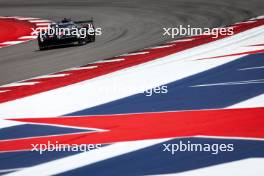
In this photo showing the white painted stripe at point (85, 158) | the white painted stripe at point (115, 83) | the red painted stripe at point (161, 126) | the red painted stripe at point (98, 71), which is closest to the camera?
the white painted stripe at point (85, 158)

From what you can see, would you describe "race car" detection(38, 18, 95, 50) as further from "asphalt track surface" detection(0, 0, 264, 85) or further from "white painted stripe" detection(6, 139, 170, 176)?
"white painted stripe" detection(6, 139, 170, 176)

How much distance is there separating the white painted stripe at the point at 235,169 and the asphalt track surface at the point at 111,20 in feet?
24.4

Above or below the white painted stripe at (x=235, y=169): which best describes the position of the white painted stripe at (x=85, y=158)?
below

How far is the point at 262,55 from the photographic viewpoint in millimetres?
12516

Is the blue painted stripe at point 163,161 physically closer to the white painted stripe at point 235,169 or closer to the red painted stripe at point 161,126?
the white painted stripe at point 235,169

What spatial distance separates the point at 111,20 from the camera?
22844 mm

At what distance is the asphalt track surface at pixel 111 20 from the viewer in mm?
15164

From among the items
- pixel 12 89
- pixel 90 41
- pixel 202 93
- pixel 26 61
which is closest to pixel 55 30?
pixel 90 41

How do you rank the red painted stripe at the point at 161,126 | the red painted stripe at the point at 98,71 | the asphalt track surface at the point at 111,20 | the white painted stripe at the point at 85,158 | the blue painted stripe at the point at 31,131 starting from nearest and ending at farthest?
the white painted stripe at the point at 85,158 < the red painted stripe at the point at 161,126 < the blue painted stripe at the point at 31,131 < the red painted stripe at the point at 98,71 < the asphalt track surface at the point at 111,20

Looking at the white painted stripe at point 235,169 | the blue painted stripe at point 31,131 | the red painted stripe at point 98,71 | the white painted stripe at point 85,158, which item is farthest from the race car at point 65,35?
the white painted stripe at point 235,169

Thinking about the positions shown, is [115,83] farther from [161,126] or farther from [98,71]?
[161,126]

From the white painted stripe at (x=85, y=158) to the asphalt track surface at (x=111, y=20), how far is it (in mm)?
6169

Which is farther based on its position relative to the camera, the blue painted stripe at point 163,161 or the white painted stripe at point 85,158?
the white painted stripe at point 85,158

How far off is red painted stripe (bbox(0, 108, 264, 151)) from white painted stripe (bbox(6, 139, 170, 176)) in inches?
8.7
